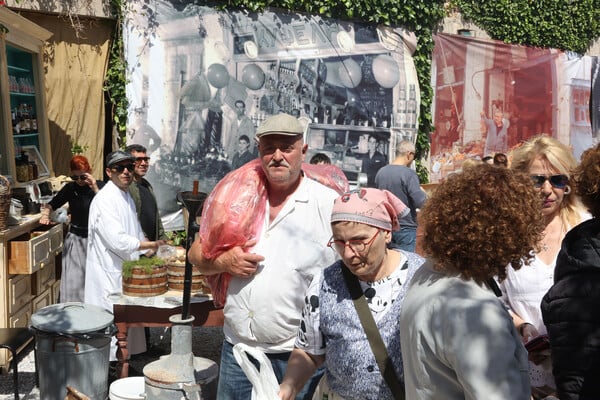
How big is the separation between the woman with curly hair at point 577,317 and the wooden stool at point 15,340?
13.5 feet

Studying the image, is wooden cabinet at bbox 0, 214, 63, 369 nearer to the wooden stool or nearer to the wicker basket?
the wicker basket

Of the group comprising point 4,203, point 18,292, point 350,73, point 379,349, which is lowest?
point 18,292

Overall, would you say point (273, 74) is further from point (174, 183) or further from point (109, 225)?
point (109, 225)

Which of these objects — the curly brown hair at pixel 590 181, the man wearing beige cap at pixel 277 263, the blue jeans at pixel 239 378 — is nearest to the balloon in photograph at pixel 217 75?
the man wearing beige cap at pixel 277 263

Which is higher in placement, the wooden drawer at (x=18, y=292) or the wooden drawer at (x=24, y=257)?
the wooden drawer at (x=24, y=257)

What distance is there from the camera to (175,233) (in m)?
9.84

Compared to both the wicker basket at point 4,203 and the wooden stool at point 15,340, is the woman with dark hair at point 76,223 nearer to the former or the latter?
the wicker basket at point 4,203

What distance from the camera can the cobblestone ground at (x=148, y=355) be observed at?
578 cm

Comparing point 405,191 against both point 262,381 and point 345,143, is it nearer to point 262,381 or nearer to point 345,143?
point 345,143

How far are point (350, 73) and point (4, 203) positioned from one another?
635 cm

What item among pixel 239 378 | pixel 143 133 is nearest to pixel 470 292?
pixel 239 378

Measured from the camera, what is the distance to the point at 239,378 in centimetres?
341

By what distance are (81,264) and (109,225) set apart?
1.09 metres

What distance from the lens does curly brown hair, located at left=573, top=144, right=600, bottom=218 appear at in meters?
2.37
